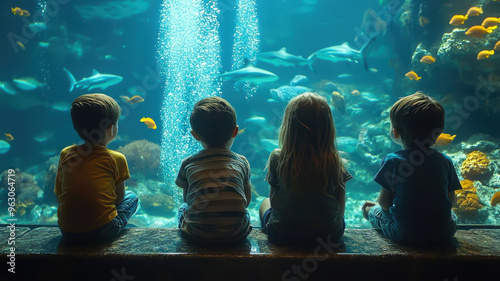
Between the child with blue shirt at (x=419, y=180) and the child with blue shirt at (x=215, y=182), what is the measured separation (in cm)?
96

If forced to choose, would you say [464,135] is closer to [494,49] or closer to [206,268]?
[494,49]

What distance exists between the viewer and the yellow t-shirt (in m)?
1.70

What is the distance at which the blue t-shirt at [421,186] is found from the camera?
5.64ft

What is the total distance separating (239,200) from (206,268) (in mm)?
423

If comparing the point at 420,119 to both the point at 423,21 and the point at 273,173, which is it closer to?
the point at 273,173

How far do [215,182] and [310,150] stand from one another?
0.62m

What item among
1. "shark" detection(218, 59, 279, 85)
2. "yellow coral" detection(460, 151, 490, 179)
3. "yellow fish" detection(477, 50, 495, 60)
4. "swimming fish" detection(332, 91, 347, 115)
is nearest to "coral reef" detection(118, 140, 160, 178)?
"shark" detection(218, 59, 279, 85)

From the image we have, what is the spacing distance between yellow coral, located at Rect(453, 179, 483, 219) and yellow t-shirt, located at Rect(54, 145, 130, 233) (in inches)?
233

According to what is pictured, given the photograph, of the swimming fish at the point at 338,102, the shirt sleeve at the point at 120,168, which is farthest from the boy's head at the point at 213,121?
the swimming fish at the point at 338,102

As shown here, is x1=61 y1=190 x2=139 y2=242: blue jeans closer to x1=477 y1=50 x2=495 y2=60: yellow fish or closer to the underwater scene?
the underwater scene

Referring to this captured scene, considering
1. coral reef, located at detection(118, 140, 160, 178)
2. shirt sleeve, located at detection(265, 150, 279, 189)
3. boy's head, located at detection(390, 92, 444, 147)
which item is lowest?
shirt sleeve, located at detection(265, 150, 279, 189)

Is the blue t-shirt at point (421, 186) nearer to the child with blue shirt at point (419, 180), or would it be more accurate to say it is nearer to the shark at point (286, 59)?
the child with blue shirt at point (419, 180)

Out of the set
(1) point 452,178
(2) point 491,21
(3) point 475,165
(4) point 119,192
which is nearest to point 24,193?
(4) point 119,192

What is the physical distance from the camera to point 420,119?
5.86 feet
